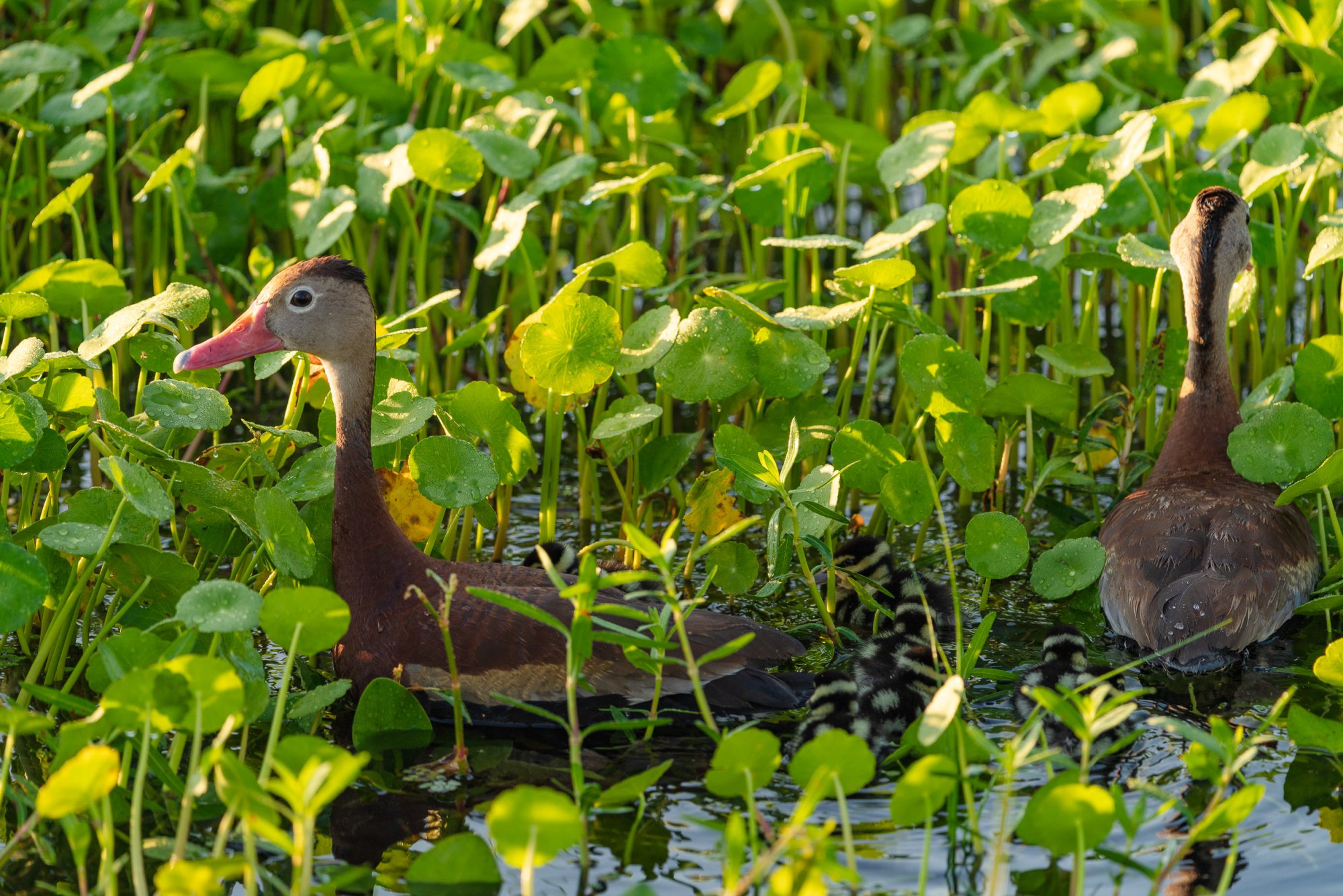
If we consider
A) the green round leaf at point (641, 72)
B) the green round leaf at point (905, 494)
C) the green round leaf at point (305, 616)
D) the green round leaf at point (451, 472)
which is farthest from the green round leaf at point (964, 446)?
the green round leaf at point (641, 72)

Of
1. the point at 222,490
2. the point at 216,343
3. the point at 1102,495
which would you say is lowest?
the point at 1102,495

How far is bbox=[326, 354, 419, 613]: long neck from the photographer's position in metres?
3.87

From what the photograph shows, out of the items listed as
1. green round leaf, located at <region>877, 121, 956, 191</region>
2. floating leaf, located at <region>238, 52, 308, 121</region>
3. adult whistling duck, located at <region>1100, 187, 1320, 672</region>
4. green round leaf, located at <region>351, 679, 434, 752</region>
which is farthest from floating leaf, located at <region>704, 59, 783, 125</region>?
green round leaf, located at <region>351, 679, 434, 752</region>

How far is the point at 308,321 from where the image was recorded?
3920 mm

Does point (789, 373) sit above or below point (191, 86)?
below

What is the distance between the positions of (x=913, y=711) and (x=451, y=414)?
4.87ft

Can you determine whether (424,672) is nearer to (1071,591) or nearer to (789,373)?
(789,373)

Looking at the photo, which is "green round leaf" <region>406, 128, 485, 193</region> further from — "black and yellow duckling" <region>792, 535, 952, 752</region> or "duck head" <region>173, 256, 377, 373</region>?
"black and yellow duckling" <region>792, 535, 952, 752</region>

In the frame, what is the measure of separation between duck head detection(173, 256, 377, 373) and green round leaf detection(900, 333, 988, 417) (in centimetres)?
147

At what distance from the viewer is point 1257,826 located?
324 centimetres

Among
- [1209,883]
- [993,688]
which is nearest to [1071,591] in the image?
[993,688]

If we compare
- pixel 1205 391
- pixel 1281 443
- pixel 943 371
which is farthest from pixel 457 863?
pixel 1205 391

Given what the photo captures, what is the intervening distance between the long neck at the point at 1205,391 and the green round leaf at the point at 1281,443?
0.55ft

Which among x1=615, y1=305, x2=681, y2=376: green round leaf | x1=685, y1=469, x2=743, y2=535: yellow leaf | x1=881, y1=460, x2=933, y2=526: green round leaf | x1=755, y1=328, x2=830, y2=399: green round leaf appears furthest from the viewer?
x1=685, y1=469, x2=743, y2=535: yellow leaf
